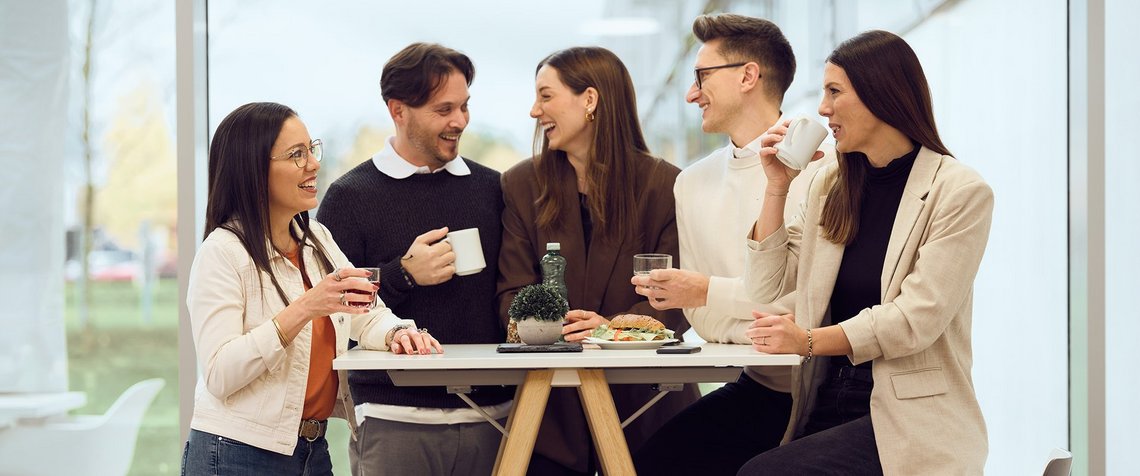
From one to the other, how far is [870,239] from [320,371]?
4.52 feet

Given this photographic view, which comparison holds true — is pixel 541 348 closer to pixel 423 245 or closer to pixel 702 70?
pixel 423 245

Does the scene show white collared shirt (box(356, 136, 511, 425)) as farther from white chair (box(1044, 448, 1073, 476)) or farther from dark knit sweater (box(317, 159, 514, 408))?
white chair (box(1044, 448, 1073, 476))

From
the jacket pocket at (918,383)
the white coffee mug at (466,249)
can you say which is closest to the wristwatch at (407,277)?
the white coffee mug at (466,249)

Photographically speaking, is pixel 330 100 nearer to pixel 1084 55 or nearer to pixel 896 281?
pixel 896 281

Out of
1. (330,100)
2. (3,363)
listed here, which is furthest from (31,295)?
(330,100)

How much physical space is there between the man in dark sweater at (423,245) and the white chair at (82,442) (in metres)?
1.21

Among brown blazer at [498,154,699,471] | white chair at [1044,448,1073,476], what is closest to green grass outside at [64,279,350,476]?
brown blazer at [498,154,699,471]

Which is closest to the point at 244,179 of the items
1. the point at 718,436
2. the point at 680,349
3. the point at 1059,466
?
the point at 680,349

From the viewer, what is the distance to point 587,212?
321cm

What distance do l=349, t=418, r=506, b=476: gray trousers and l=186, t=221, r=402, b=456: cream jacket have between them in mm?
672

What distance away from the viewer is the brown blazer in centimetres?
304

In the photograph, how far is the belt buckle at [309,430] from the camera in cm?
244

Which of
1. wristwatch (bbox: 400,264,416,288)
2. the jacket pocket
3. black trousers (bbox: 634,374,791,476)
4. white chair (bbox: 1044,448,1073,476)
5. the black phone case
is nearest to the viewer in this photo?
white chair (bbox: 1044,448,1073,476)

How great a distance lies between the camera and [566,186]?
3205 millimetres
